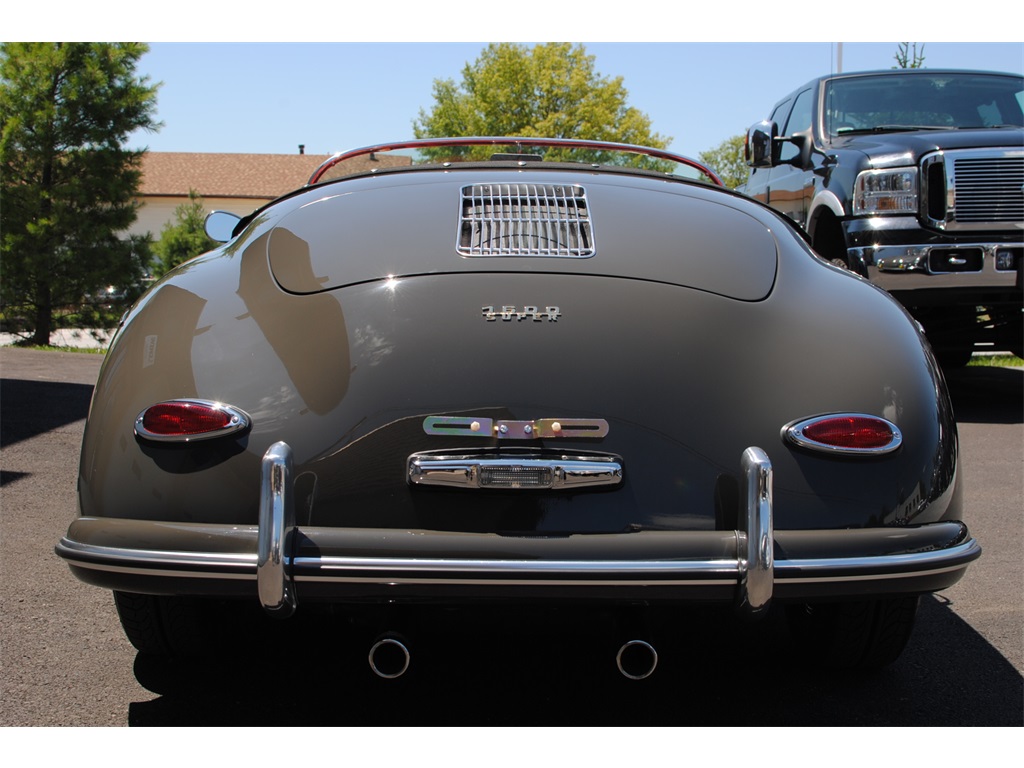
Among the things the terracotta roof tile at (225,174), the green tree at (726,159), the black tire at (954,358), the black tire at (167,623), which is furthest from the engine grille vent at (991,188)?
the green tree at (726,159)

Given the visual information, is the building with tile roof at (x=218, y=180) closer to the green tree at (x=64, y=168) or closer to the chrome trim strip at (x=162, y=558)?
the green tree at (x=64, y=168)

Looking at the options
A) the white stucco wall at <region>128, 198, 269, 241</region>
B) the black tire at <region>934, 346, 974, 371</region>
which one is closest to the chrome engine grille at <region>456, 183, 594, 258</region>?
the black tire at <region>934, 346, 974, 371</region>

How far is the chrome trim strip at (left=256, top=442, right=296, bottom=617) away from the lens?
1.81 metres

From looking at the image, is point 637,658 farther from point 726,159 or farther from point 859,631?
point 726,159

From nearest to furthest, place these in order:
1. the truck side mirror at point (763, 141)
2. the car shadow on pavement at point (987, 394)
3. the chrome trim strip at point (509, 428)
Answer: the chrome trim strip at point (509, 428)
the car shadow on pavement at point (987, 394)
the truck side mirror at point (763, 141)

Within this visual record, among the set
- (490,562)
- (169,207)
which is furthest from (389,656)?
(169,207)

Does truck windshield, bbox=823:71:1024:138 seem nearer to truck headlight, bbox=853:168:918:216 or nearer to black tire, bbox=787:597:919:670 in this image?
truck headlight, bbox=853:168:918:216

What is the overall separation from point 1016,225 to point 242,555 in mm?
5989

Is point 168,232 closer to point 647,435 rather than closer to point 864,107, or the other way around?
point 864,107

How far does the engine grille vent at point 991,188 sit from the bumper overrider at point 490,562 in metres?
5.17

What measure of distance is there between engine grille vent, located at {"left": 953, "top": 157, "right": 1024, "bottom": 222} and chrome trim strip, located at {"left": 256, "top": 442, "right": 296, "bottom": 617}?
5687 millimetres

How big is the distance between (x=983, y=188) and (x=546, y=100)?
35399mm

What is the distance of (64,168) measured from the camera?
23.0 metres

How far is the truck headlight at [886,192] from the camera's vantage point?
6426 mm
